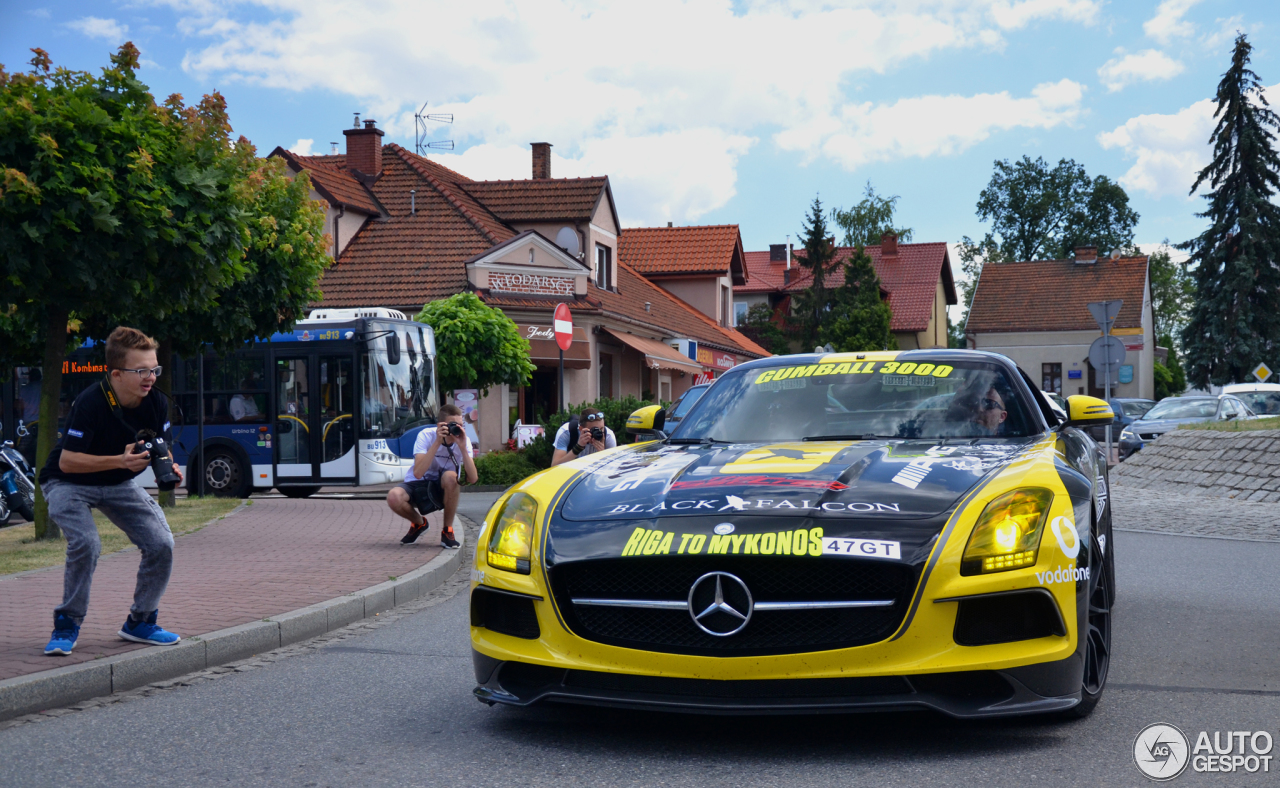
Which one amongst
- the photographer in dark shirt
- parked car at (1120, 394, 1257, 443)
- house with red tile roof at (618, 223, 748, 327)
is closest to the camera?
the photographer in dark shirt

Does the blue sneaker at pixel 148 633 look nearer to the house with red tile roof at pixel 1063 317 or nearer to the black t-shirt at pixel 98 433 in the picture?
the black t-shirt at pixel 98 433

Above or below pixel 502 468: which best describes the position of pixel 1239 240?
above

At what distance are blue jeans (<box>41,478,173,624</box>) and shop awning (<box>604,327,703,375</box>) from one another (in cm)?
2630

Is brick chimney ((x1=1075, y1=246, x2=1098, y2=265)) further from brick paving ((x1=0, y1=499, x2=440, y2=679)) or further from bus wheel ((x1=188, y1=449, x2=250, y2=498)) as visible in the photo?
brick paving ((x1=0, y1=499, x2=440, y2=679))

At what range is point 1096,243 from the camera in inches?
2977

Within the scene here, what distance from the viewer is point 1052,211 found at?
76.8 metres

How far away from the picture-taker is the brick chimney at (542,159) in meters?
40.9

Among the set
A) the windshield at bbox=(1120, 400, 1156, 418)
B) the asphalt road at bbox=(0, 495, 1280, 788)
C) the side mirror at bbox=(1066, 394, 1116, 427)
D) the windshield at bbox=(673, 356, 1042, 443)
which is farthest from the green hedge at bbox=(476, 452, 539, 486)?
the windshield at bbox=(1120, 400, 1156, 418)

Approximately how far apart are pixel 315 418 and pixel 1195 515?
13065 millimetres

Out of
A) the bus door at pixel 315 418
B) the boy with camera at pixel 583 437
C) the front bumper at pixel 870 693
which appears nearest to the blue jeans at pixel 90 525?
the front bumper at pixel 870 693

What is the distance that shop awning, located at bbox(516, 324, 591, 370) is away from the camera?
3025 cm

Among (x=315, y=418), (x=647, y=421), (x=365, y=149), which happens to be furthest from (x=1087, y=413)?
(x=365, y=149)

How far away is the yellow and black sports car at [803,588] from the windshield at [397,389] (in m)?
15.7

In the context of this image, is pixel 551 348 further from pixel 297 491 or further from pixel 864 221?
pixel 864 221
